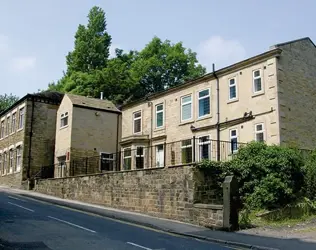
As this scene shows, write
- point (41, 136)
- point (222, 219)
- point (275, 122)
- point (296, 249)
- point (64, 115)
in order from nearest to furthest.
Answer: point (296, 249) < point (222, 219) < point (275, 122) < point (64, 115) < point (41, 136)

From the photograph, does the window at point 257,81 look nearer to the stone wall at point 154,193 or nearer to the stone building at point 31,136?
the stone wall at point 154,193

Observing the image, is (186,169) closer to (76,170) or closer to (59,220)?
(59,220)

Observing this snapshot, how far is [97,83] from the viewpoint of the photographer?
162 ft

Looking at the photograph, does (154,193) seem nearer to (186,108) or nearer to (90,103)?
(186,108)

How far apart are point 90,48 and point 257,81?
34.8m

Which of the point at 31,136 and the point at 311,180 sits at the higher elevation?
the point at 31,136

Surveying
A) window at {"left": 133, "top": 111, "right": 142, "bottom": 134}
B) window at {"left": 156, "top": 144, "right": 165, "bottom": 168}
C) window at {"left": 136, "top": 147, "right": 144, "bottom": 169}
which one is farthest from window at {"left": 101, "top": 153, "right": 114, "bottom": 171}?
window at {"left": 156, "top": 144, "right": 165, "bottom": 168}

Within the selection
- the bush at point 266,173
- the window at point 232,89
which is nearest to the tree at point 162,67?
the window at point 232,89

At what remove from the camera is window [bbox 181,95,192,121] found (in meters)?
28.6

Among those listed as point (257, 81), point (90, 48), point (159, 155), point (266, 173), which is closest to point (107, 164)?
point (159, 155)

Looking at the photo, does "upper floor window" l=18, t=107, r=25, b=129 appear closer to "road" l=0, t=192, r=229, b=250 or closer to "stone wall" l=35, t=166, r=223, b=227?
"stone wall" l=35, t=166, r=223, b=227

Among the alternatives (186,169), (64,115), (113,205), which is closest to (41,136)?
(64,115)

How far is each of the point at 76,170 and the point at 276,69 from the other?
17.9 metres

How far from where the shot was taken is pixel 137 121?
33.7 m
